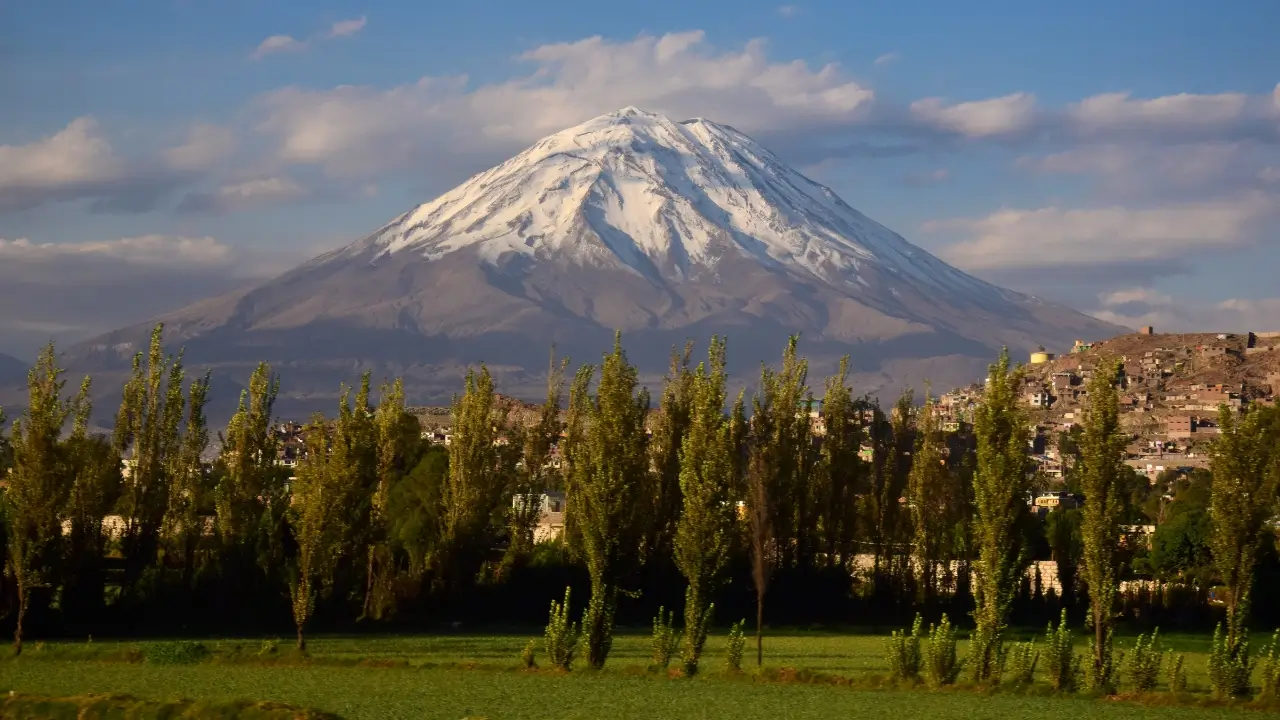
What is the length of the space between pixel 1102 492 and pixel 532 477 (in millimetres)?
30042

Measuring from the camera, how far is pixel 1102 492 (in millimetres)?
32594

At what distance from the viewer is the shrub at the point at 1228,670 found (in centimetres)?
2923

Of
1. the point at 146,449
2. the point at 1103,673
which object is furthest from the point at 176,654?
the point at 1103,673

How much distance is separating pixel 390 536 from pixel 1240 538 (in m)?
26.6

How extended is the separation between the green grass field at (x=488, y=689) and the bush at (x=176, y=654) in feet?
1.23

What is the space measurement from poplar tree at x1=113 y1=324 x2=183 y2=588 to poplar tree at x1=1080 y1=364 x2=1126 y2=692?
25873 mm

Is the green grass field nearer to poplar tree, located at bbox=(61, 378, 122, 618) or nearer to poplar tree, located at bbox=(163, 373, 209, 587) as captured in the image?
poplar tree, located at bbox=(61, 378, 122, 618)

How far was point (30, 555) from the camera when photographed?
36.4m

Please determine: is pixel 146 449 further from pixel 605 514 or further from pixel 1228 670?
pixel 1228 670

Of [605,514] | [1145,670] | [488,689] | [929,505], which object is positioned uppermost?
[929,505]

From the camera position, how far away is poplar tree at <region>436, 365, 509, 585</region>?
50031 millimetres

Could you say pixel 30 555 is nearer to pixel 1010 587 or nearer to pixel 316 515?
pixel 316 515

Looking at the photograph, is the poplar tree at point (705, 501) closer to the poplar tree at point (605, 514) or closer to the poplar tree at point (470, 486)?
the poplar tree at point (605, 514)

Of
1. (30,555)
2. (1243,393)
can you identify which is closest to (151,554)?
(30,555)
